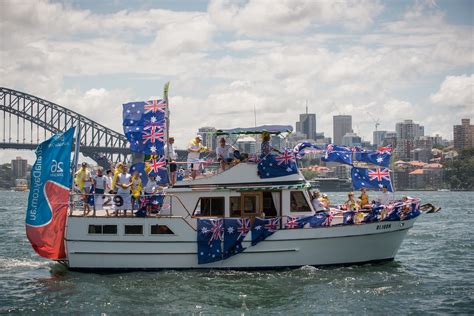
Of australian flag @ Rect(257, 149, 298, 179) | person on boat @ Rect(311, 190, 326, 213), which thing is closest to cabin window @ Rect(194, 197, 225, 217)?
australian flag @ Rect(257, 149, 298, 179)

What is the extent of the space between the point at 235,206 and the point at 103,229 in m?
3.97

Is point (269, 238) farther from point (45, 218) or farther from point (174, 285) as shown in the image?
point (45, 218)

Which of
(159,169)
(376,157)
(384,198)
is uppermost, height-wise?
(376,157)

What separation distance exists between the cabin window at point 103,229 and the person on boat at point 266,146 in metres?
4.95

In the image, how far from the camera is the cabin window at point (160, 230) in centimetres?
2159

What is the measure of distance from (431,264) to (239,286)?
827 cm

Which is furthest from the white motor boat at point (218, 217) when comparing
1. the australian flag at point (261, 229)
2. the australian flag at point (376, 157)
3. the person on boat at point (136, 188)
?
the australian flag at point (376, 157)

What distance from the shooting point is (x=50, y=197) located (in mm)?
22156

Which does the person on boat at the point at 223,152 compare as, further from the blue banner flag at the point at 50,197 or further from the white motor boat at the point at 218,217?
the blue banner flag at the point at 50,197

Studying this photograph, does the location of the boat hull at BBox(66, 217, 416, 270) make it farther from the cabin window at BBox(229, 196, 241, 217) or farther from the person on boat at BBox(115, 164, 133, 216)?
the cabin window at BBox(229, 196, 241, 217)

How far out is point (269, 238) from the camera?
21.5 m

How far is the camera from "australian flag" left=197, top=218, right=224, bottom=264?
21500 mm

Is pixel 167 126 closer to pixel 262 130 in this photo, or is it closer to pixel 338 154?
pixel 262 130

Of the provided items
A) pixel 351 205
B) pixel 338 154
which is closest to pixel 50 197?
pixel 338 154
